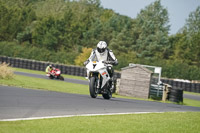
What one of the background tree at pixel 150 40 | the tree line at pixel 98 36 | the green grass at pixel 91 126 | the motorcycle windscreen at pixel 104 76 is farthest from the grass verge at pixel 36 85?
the background tree at pixel 150 40

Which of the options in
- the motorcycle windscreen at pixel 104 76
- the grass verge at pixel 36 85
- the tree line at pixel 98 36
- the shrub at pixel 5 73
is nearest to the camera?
the motorcycle windscreen at pixel 104 76

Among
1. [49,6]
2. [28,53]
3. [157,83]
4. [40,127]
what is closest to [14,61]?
[28,53]

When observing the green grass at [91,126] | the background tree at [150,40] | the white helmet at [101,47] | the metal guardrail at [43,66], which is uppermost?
the background tree at [150,40]

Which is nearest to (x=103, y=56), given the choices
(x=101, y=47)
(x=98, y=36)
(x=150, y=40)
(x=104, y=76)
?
(x=101, y=47)

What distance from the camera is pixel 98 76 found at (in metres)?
13.0

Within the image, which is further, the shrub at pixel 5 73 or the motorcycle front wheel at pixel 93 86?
the shrub at pixel 5 73

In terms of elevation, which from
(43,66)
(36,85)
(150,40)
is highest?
(150,40)

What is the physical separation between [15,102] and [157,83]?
59.1 ft

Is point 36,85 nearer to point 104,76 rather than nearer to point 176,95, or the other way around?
point 104,76

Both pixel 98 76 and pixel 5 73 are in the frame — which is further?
pixel 5 73

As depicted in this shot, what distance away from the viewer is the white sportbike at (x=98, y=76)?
12.7 metres

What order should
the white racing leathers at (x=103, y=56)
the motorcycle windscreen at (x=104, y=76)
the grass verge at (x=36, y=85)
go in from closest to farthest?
1. the motorcycle windscreen at (x=104, y=76)
2. the white racing leathers at (x=103, y=56)
3. the grass verge at (x=36, y=85)

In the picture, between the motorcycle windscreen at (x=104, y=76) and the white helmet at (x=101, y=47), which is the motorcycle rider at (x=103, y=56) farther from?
the motorcycle windscreen at (x=104, y=76)

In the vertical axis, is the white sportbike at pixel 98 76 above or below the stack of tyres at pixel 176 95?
above
